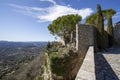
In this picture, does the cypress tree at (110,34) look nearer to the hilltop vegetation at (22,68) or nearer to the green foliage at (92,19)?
the green foliage at (92,19)

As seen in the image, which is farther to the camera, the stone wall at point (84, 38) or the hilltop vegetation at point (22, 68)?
the hilltop vegetation at point (22, 68)

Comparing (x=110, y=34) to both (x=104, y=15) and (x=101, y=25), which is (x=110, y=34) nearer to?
(x=101, y=25)

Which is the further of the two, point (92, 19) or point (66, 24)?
point (92, 19)

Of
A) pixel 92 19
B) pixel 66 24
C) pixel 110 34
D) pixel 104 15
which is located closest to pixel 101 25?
pixel 110 34

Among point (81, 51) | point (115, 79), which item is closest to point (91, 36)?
point (81, 51)

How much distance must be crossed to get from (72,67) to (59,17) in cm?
1617

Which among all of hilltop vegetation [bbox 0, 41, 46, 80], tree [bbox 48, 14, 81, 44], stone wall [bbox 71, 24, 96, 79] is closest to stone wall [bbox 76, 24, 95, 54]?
stone wall [bbox 71, 24, 96, 79]

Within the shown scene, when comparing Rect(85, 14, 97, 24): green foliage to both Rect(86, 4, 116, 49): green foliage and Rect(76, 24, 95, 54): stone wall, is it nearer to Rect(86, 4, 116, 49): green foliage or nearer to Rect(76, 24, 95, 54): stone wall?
Rect(86, 4, 116, 49): green foliage

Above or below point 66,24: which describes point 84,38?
below

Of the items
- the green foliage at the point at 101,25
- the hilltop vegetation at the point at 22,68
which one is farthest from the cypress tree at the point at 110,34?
the hilltop vegetation at the point at 22,68

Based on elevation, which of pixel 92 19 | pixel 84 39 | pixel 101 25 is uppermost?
pixel 92 19

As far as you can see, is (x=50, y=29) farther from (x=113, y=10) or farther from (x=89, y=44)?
(x=89, y=44)

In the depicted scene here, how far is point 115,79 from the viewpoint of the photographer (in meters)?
5.28

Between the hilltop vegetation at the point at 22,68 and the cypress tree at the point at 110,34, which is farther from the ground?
the cypress tree at the point at 110,34
